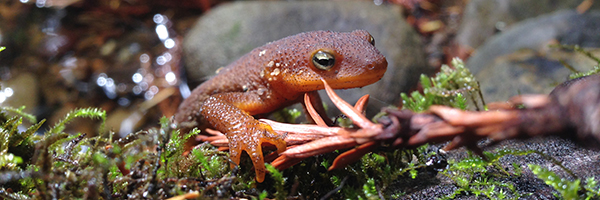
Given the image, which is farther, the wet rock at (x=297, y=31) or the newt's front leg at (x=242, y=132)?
the wet rock at (x=297, y=31)

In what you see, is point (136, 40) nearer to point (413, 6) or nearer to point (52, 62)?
point (52, 62)

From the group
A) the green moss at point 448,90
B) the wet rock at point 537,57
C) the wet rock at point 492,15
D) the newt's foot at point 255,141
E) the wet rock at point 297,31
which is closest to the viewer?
the newt's foot at point 255,141

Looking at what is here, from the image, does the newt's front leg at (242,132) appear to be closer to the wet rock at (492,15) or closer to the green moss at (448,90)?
the green moss at (448,90)

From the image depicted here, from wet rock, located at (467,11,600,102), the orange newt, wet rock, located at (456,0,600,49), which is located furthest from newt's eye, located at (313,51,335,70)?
wet rock, located at (456,0,600,49)

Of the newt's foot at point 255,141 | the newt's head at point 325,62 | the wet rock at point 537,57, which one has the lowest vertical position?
the wet rock at point 537,57

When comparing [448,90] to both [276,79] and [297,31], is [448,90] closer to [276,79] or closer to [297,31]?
[276,79]

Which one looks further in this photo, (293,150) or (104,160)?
(293,150)

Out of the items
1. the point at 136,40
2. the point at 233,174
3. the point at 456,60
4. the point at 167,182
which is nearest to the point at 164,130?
the point at 167,182

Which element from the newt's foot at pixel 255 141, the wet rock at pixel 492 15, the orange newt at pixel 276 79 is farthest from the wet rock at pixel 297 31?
the newt's foot at pixel 255 141
